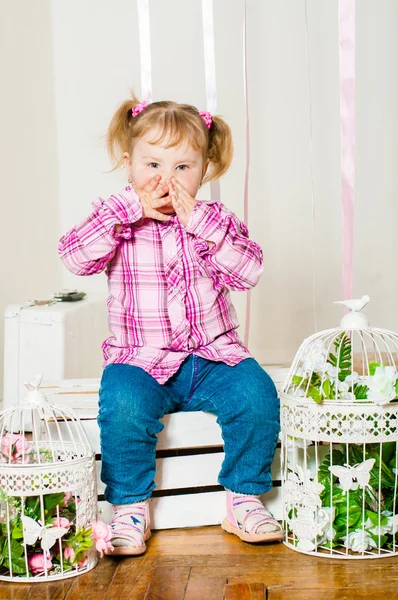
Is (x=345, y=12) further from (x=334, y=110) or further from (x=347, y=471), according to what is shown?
(x=347, y=471)

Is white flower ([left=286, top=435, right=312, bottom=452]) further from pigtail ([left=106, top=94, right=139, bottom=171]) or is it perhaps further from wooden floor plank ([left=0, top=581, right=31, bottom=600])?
pigtail ([left=106, top=94, right=139, bottom=171])

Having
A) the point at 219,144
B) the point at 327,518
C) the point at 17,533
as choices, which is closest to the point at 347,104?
the point at 219,144

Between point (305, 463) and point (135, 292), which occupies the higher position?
point (135, 292)

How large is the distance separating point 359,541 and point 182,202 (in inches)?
25.5

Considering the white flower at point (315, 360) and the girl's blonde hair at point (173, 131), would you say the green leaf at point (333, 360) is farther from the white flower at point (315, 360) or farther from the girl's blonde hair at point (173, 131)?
the girl's blonde hair at point (173, 131)

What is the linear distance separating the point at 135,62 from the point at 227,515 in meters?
1.75

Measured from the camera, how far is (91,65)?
2.83 metres

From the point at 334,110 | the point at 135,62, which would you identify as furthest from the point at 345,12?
the point at 135,62

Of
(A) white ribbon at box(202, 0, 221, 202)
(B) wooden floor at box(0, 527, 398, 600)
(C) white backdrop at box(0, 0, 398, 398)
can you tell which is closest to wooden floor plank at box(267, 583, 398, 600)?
(B) wooden floor at box(0, 527, 398, 600)

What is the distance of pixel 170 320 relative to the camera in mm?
Result: 1580

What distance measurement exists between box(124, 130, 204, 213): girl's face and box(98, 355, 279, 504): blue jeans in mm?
331

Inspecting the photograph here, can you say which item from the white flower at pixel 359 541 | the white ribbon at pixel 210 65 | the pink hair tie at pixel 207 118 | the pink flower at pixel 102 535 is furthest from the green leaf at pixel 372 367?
the white ribbon at pixel 210 65

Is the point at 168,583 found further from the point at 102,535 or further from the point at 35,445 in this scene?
the point at 35,445

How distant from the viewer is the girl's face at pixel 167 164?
5.17ft
